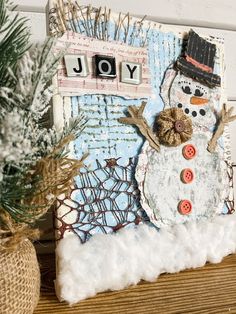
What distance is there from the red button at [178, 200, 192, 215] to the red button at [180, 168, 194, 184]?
0.03 meters

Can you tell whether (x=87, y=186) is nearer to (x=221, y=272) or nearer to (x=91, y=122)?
(x=91, y=122)

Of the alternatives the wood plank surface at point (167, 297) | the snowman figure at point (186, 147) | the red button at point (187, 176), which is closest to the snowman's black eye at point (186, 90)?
the snowman figure at point (186, 147)

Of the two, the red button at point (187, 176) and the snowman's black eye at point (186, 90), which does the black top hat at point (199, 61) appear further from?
the red button at point (187, 176)

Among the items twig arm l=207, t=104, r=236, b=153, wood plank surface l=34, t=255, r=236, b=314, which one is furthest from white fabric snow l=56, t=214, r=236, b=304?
twig arm l=207, t=104, r=236, b=153

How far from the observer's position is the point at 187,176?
2.39 ft

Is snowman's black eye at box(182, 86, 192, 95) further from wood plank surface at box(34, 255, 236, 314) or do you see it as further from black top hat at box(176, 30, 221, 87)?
wood plank surface at box(34, 255, 236, 314)

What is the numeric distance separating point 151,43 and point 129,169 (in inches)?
7.8

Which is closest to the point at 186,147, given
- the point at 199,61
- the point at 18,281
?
the point at 199,61

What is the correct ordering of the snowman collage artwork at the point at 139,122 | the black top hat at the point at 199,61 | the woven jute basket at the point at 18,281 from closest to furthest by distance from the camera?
1. the woven jute basket at the point at 18,281
2. the snowman collage artwork at the point at 139,122
3. the black top hat at the point at 199,61

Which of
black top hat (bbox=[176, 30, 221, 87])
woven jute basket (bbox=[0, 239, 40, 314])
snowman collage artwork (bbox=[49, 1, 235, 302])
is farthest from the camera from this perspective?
black top hat (bbox=[176, 30, 221, 87])

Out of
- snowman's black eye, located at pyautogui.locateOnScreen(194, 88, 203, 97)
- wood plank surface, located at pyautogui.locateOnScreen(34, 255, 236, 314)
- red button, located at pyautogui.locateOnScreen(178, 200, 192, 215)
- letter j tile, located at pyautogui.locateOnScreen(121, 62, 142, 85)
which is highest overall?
letter j tile, located at pyautogui.locateOnScreen(121, 62, 142, 85)

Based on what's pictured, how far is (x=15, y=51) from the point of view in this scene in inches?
18.9

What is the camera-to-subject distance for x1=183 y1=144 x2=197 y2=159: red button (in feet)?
2.40

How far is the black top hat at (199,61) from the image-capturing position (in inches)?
29.3
